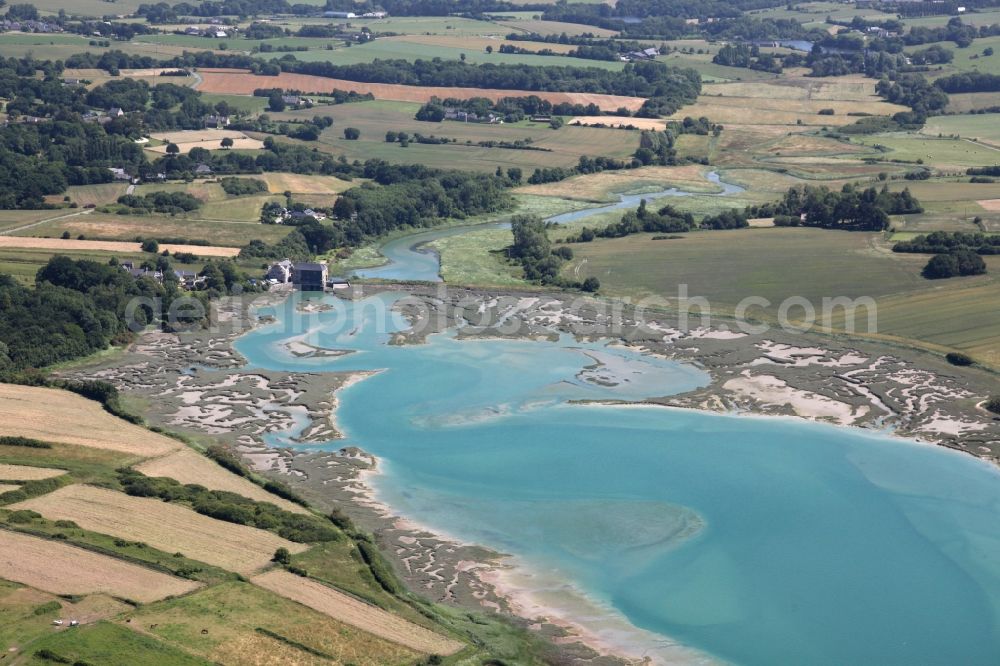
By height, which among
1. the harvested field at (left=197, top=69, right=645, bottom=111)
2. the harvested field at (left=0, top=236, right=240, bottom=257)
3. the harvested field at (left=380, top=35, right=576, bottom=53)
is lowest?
the harvested field at (left=0, top=236, right=240, bottom=257)

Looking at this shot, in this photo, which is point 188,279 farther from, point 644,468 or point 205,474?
point 644,468

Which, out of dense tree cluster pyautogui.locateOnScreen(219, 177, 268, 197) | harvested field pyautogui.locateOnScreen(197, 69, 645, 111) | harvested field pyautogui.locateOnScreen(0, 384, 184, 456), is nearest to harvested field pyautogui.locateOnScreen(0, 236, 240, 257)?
dense tree cluster pyautogui.locateOnScreen(219, 177, 268, 197)

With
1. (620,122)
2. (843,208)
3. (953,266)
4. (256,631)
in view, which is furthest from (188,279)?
(620,122)

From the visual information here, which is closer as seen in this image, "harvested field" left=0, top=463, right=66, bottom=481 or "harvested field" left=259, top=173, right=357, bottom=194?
"harvested field" left=0, top=463, right=66, bottom=481

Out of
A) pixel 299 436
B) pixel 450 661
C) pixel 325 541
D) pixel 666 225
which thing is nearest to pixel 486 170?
pixel 666 225

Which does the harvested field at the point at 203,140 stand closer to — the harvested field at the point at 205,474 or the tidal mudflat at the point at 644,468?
the tidal mudflat at the point at 644,468

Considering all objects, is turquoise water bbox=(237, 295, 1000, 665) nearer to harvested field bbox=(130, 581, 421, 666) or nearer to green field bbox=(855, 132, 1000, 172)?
harvested field bbox=(130, 581, 421, 666)
